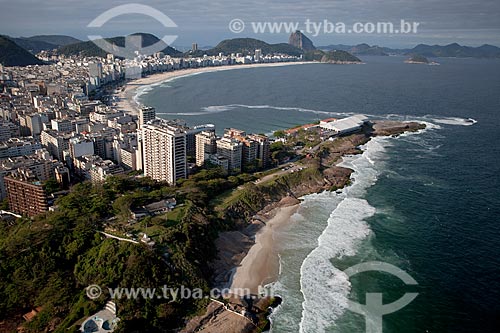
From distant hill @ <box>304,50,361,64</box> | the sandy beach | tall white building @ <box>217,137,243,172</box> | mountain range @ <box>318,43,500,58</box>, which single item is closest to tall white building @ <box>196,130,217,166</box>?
tall white building @ <box>217,137,243,172</box>

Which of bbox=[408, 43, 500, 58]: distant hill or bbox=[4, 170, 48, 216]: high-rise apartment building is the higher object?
bbox=[408, 43, 500, 58]: distant hill

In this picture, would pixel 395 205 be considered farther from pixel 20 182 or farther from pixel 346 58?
pixel 346 58

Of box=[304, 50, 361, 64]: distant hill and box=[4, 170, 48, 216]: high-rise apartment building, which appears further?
box=[304, 50, 361, 64]: distant hill

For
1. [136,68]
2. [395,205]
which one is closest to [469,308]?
[395,205]

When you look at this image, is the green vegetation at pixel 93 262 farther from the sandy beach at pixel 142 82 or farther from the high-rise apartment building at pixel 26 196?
the sandy beach at pixel 142 82

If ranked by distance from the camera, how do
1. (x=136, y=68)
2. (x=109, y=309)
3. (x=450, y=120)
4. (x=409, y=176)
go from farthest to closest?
(x=136, y=68), (x=450, y=120), (x=409, y=176), (x=109, y=309)

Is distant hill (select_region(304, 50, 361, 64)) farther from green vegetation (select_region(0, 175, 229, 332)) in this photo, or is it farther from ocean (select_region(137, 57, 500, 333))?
green vegetation (select_region(0, 175, 229, 332))
